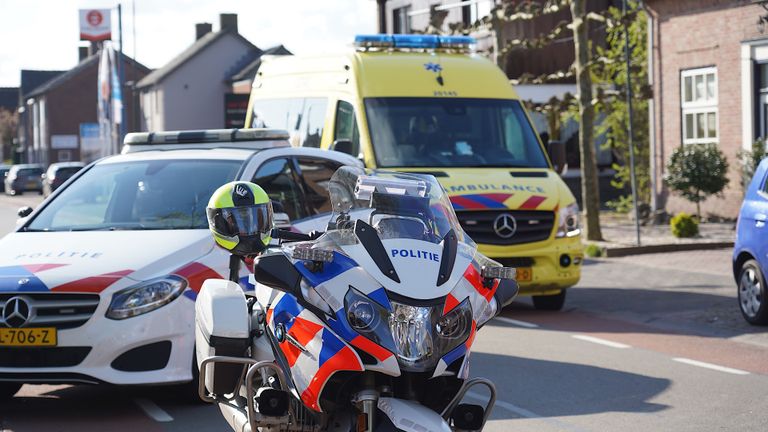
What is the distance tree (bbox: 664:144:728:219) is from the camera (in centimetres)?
2450

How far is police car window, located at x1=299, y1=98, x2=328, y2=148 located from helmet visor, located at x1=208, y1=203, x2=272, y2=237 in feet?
29.2

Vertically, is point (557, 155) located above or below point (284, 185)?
above

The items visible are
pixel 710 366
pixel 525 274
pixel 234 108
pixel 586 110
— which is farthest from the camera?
pixel 234 108

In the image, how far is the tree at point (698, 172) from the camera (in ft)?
80.4

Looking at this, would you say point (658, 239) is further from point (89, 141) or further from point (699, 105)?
point (89, 141)

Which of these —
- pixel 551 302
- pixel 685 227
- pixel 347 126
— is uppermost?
pixel 347 126

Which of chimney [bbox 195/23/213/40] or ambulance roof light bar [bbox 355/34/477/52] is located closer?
ambulance roof light bar [bbox 355/34/477/52]

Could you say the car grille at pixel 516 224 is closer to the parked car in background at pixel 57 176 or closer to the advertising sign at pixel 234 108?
the parked car in background at pixel 57 176

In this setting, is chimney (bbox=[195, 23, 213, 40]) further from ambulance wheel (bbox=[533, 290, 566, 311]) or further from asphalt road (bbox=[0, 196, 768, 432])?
ambulance wheel (bbox=[533, 290, 566, 311])

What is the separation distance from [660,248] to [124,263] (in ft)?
45.8

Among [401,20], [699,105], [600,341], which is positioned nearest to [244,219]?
[600,341]

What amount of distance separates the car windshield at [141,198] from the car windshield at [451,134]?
4.57m

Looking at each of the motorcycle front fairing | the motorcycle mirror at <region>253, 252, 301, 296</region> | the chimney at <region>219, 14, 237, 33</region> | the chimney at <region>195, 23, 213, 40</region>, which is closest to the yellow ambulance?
the motorcycle front fairing

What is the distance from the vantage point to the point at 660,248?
67.3ft
